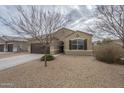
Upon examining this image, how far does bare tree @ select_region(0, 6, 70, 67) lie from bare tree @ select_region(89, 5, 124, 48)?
79.3 inches

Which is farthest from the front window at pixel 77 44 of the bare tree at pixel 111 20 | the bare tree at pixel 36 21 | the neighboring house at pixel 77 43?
the bare tree at pixel 36 21

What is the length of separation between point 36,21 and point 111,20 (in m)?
4.42

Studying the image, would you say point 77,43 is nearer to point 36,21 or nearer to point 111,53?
point 111,53

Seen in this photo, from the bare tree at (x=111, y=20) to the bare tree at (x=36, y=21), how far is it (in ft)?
6.61

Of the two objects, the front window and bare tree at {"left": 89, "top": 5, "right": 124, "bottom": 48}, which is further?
the front window

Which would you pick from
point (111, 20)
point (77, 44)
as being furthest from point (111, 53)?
point (77, 44)

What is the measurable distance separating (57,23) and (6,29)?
2937 millimetres

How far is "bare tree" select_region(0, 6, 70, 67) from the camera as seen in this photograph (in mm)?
7242

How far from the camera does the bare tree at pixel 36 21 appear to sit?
724cm

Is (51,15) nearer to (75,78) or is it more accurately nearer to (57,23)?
(57,23)

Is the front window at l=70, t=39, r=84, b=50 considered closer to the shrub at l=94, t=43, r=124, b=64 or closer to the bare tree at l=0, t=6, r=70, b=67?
the shrub at l=94, t=43, r=124, b=64

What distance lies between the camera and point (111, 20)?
8125mm

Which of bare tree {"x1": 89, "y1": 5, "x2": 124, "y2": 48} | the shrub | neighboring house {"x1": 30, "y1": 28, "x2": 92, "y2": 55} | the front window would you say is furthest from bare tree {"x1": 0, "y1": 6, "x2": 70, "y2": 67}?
the front window

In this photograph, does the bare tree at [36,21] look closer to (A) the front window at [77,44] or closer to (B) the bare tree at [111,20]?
(B) the bare tree at [111,20]
